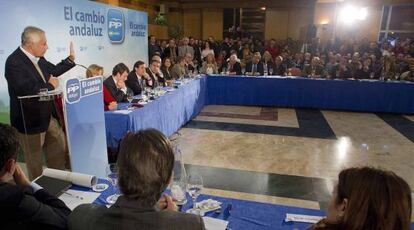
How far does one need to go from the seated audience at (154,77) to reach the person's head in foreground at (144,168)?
4377 millimetres


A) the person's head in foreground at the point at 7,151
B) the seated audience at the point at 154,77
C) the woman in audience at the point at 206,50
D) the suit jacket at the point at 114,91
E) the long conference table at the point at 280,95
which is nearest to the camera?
the person's head in foreground at the point at 7,151

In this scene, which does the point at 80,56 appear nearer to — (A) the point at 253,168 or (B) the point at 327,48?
(A) the point at 253,168

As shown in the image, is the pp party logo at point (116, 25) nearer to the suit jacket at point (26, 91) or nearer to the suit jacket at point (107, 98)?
the suit jacket at point (107, 98)

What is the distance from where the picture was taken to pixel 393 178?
95 cm

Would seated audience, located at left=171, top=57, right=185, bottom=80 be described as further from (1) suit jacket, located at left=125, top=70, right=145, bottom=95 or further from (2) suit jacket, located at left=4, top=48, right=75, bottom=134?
(2) suit jacket, located at left=4, top=48, right=75, bottom=134

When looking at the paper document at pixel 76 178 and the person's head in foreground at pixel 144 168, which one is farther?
the paper document at pixel 76 178

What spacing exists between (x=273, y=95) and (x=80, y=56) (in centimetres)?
419

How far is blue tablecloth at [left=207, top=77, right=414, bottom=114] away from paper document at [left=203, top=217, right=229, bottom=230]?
597cm

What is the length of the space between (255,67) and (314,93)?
1.55 m

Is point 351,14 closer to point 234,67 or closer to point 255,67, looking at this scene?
point 255,67

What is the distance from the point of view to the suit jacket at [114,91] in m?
4.08

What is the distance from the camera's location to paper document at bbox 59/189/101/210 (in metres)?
1.69

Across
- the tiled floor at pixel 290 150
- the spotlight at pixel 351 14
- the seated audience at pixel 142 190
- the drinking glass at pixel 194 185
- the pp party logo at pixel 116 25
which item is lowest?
the tiled floor at pixel 290 150

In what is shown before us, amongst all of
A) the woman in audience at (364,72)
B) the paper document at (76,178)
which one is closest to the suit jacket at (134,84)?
the paper document at (76,178)
